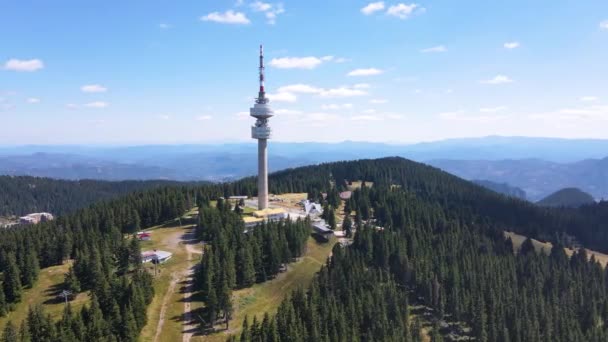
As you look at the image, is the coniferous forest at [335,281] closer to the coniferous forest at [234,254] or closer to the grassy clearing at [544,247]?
the coniferous forest at [234,254]

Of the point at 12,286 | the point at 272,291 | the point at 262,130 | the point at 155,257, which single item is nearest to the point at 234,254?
the point at 272,291

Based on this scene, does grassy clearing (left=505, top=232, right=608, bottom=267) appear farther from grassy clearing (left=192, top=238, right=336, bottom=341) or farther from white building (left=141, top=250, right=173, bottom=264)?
white building (left=141, top=250, right=173, bottom=264)

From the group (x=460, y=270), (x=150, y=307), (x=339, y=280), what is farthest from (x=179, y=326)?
(x=460, y=270)

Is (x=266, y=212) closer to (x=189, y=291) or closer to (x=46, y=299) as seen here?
(x=189, y=291)

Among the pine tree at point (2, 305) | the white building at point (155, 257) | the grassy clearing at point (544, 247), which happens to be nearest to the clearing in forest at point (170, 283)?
the white building at point (155, 257)

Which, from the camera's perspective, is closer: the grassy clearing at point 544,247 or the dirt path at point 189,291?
the dirt path at point 189,291

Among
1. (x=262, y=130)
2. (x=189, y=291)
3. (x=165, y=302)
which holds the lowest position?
(x=165, y=302)

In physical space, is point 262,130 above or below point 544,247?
above
